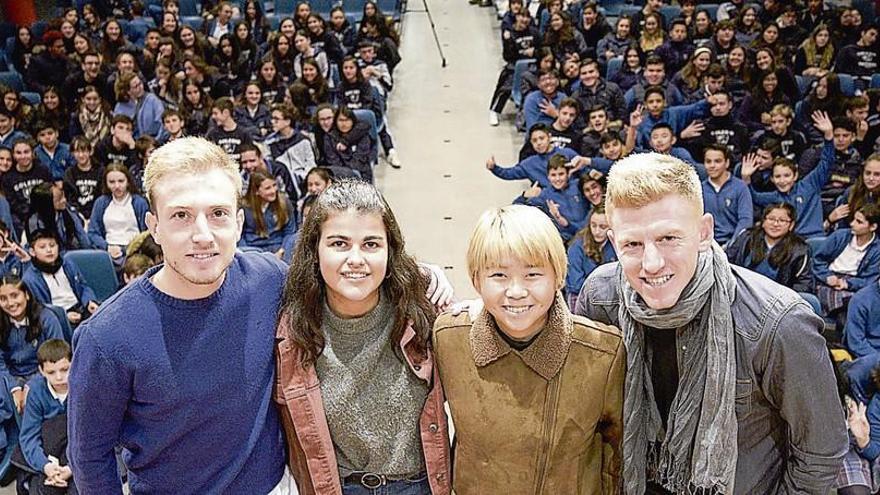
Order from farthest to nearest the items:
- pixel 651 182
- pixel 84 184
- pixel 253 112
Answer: pixel 253 112, pixel 84 184, pixel 651 182

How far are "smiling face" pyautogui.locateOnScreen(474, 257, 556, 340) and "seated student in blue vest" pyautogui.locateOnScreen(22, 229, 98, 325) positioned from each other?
3.41m

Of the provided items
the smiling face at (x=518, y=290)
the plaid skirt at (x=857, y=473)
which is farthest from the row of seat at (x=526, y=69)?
the smiling face at (x=518, y=290)

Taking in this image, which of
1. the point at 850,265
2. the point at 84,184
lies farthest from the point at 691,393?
the point at 84,184

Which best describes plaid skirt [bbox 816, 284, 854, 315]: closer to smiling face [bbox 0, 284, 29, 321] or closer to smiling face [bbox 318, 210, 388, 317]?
smiling face [bbox 318, 210, 388, 317]

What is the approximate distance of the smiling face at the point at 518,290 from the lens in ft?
5.82

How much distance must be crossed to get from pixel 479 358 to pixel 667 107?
210 inches

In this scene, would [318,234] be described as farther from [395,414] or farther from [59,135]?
[59,135]

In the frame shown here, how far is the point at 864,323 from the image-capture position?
13.2 feet

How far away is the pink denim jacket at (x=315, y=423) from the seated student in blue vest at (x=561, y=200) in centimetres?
354

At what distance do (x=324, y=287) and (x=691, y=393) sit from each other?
78cm

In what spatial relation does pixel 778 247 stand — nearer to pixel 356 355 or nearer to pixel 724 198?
pixel 724 198

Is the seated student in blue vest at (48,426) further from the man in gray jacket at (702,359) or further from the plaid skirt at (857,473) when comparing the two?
the plaid skirt at (857,473)

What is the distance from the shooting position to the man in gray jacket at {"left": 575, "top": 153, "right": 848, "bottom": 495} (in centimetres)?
169

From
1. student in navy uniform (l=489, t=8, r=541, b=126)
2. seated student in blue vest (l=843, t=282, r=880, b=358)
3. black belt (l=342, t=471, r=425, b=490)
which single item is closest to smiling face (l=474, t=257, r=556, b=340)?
black belt (l=342, t=471, r=425, b=490)
